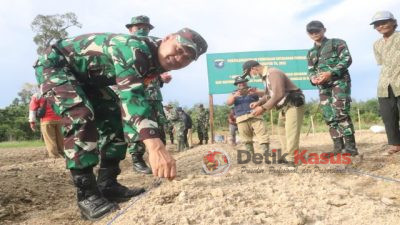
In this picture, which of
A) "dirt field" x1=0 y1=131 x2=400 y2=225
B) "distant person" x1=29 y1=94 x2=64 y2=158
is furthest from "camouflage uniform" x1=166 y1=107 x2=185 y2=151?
"dirt field" x1=0 y1=131 x2=400 y2=225

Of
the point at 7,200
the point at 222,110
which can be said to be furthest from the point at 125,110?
the point at 222,110

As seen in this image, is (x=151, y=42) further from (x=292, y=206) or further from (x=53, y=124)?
(x=53, y=124)

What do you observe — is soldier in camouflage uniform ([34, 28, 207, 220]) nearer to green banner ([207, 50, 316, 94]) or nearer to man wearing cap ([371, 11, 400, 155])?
man wearing cap ([371, 11, 400, 155])

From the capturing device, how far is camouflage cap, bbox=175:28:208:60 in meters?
2.06

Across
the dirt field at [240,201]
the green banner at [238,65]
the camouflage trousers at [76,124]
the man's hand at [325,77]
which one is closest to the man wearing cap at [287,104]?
the dirt field at [240,201]

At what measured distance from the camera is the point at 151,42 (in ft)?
7.27

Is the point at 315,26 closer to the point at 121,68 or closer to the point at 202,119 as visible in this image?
the point at 121,68

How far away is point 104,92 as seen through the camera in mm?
2699

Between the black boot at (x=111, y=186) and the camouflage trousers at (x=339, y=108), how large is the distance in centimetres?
298

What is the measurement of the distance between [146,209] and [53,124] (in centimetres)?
499

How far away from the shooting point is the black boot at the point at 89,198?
230 centimetres

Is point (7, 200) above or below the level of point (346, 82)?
below

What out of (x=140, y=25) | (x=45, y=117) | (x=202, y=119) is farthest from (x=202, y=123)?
(x=140, y=25)

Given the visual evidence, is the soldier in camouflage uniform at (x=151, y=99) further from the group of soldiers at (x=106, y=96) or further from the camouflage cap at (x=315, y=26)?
the camouflage cap at (x=315, y=26)
